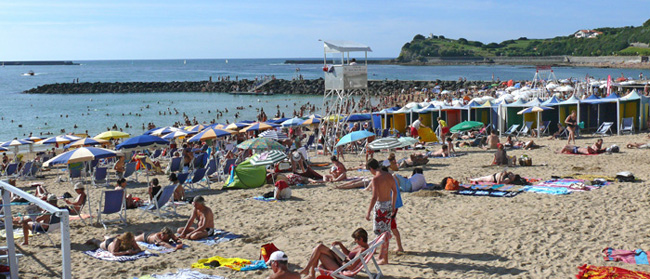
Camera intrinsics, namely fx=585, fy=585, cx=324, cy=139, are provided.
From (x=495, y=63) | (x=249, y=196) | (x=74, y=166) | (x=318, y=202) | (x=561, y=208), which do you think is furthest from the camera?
(x=495, y=63)

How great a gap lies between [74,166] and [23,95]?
6838 cm

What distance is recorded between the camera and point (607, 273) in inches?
222

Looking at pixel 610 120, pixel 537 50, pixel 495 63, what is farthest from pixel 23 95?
pixel 537 50

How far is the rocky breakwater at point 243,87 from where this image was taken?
5996 centimetres

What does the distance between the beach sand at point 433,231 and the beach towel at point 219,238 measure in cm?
14

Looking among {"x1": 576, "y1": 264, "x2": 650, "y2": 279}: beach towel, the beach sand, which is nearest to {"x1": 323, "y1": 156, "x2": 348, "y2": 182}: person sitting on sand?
the beach sand

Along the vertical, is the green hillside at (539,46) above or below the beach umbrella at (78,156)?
above

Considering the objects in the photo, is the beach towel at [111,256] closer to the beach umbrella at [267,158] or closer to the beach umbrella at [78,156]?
the beach umbrella at [78,156]

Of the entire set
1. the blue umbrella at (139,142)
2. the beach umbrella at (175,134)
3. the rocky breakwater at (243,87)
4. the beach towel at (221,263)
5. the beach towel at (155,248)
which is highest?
the blue umbrella at (139,142)

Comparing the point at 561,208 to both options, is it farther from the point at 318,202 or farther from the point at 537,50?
the point at 537,50

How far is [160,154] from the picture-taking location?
65.4 feet

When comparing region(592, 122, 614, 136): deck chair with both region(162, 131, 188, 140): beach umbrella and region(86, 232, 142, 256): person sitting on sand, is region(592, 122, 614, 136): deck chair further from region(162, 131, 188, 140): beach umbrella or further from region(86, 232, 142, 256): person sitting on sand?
region(86, 232, 142, 256): person sitting on sand

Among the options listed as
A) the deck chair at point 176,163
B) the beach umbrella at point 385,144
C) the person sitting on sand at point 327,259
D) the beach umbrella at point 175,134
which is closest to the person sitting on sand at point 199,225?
the person sitting on sand at point 327,259

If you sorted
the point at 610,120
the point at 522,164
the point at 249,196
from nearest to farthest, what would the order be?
the point at 249,196 → the point at 522,164 → the point at 610,120
